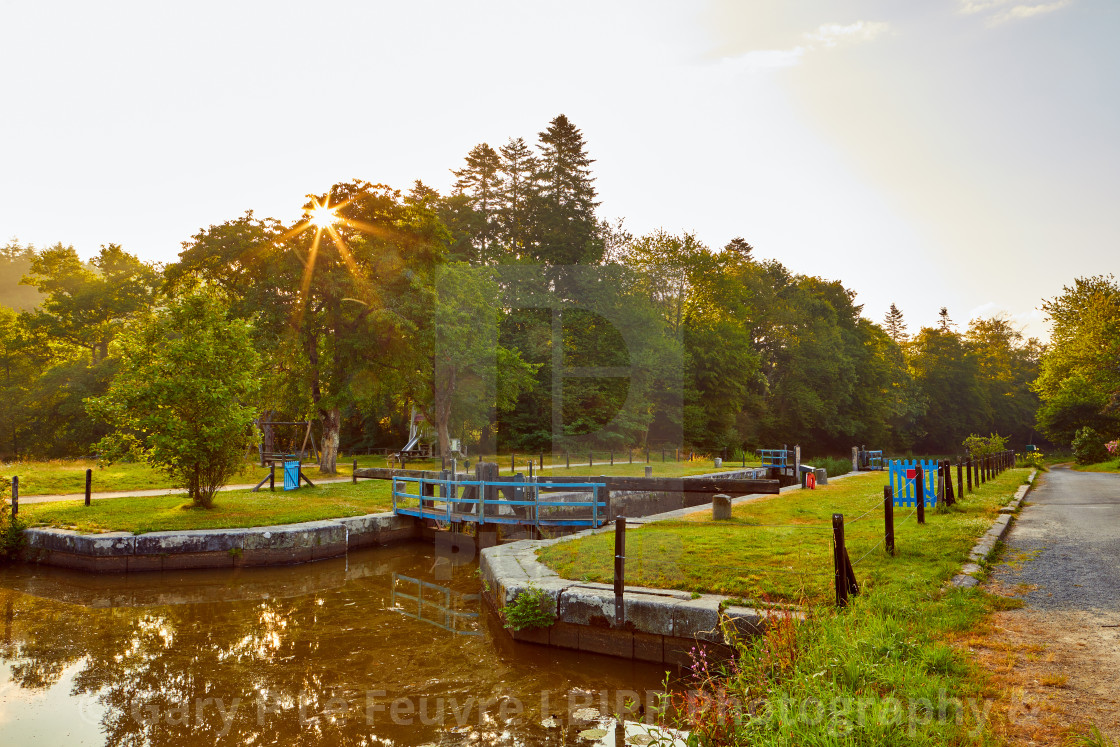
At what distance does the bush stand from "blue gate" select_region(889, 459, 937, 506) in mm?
34129

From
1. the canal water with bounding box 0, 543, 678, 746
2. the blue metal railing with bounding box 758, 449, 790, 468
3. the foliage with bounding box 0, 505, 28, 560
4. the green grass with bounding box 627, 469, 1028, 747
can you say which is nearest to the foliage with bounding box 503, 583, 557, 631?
the canal water with bounding box 0, 543, 678, 746

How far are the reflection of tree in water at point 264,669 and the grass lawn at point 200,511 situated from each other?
315 centimetres

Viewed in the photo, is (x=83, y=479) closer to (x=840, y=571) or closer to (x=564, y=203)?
(x=840, y=571)

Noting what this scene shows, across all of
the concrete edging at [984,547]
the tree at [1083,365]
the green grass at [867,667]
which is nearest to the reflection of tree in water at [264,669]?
the green grass at [867,667]

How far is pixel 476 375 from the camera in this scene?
36.2 meters

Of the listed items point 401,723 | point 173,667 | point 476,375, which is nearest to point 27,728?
point 173,667

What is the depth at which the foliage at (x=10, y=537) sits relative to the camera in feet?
39.7

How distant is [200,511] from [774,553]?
472 inches

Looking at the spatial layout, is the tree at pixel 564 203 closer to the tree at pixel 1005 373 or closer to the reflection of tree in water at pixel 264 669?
the reflection of tree in water at pixel 264 669

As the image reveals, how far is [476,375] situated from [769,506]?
74.8 ft

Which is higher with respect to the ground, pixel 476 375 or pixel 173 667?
pixel 476 375

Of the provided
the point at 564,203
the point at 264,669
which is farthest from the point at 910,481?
the point at 564,203

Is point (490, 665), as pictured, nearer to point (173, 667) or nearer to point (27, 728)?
point (173, 667)

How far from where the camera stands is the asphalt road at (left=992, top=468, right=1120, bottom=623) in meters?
6.26
